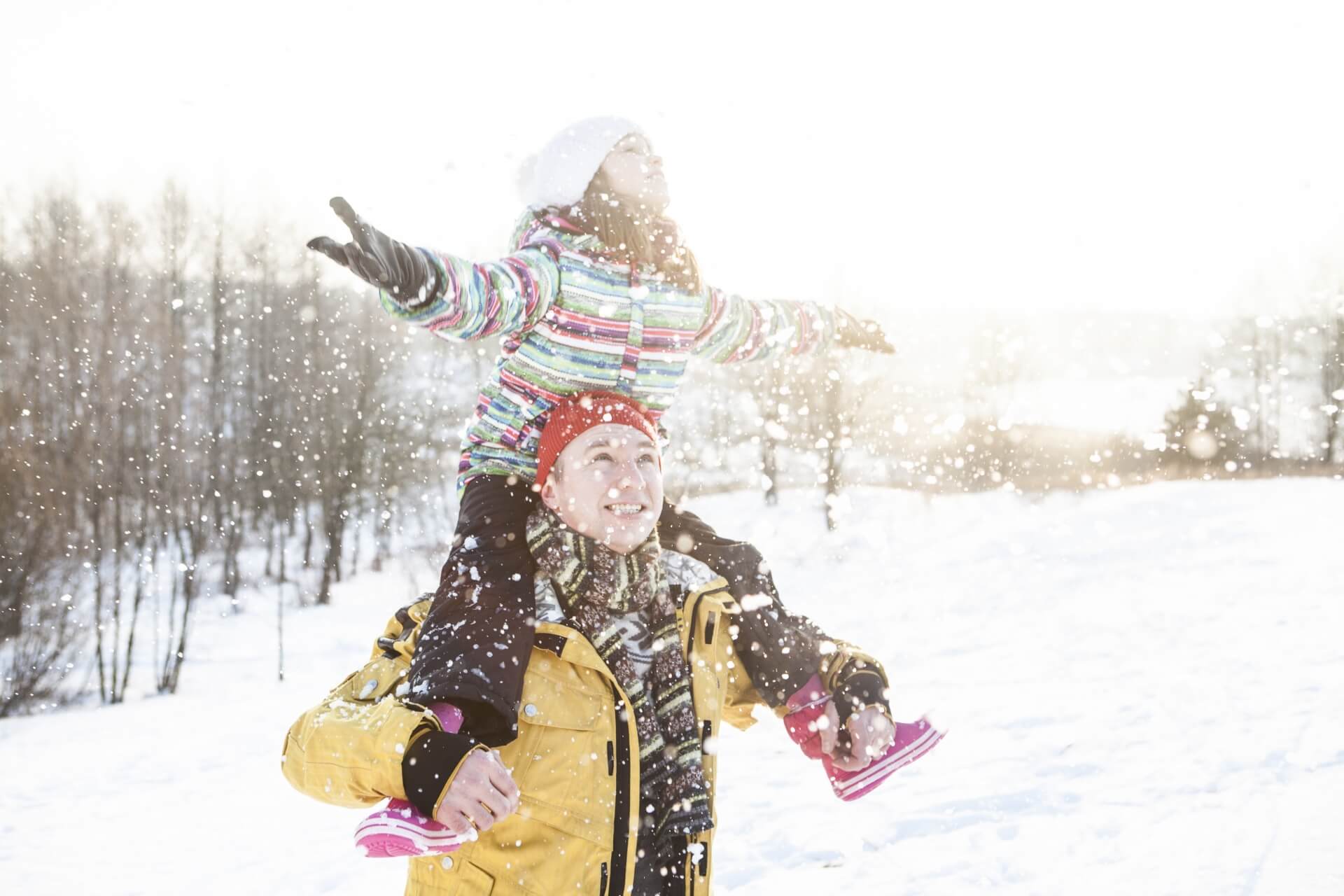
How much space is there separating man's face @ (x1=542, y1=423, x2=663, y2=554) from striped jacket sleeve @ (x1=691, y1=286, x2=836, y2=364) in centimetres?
48

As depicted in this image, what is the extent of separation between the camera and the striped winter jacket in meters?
1.84

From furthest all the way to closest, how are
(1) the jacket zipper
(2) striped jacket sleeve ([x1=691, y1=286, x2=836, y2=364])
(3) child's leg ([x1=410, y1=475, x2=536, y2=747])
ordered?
(2) striped jacket sleeve ([x1=691, y1=286, x2=836, y2=364])
(1) the jacket zipper
(3) child's leg ([x1=410, y1=475, x2=536, y2=747])

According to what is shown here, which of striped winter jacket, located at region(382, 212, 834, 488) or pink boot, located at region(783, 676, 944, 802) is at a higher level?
striped winter jacket, located at region(382, 212, 834, 488)

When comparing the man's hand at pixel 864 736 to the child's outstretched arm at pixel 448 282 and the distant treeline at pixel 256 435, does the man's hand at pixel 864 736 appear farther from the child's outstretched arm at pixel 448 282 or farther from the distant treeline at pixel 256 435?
the distant treeline at pixel 256 435

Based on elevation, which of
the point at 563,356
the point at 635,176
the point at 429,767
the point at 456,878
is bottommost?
the point at 456,878

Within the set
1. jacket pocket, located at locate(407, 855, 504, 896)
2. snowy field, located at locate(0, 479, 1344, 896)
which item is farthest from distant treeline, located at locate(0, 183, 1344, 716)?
jacket pocket, located at locate(407, 855, 504, 896)

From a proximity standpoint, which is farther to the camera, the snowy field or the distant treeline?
the distant treeline

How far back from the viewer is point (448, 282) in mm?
1518

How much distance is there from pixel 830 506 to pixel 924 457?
8.85 metres

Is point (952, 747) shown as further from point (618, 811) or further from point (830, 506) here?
point (830, 506)

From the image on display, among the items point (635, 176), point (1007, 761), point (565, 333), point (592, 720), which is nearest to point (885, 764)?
point (592, 720)

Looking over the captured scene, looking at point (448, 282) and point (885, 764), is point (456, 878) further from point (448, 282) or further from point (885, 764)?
point (448, 282)

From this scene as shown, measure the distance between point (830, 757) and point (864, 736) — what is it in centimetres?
12

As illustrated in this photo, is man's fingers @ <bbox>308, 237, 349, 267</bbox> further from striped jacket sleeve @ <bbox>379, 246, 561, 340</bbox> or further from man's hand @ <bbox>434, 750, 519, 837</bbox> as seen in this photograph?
man's hand @ <bbox>434, 750, 519, 837</bbox>
